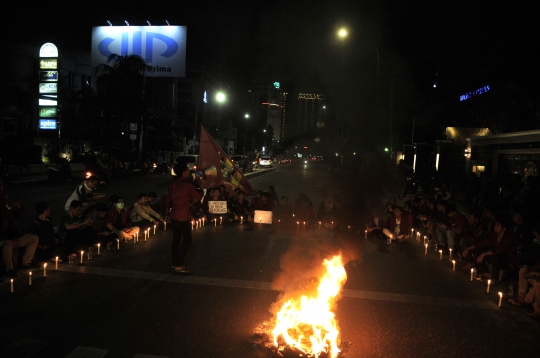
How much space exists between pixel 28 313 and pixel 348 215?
8171 mm

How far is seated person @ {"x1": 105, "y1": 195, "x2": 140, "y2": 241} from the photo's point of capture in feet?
30.0

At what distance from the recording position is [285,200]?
1245cm

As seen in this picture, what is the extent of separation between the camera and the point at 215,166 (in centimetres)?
1356

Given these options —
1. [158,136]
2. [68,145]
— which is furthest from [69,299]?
[158,136]

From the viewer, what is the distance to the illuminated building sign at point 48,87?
119 feet

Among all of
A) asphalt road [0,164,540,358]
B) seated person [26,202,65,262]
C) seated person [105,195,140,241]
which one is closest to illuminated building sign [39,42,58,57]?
seated person [105,195,140,241]

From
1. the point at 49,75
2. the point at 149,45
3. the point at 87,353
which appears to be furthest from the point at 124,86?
the point at 87,353

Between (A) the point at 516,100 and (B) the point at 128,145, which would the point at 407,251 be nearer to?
(A) the point at 516,100

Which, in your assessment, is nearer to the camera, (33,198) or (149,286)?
(149,286)

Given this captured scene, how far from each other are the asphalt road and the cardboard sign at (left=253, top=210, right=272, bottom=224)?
12.0 feet

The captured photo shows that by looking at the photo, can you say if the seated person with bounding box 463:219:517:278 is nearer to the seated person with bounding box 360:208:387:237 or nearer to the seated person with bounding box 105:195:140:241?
the seated person with bounding box 360:208:387:237

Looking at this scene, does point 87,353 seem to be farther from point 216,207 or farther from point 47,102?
point 47,102

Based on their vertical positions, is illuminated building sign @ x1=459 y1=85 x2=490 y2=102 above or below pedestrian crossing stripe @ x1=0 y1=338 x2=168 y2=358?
above

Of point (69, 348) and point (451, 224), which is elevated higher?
point (451, 224)
